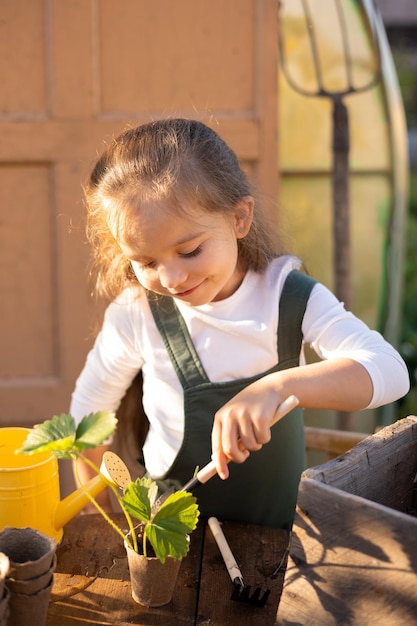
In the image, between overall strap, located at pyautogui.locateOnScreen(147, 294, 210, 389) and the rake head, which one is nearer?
the rake head

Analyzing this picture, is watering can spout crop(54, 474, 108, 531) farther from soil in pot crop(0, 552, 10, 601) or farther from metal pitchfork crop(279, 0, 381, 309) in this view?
metal pitchfork crop(279, 0, 381, 309)

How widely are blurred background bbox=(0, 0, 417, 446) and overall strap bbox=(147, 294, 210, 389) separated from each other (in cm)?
72

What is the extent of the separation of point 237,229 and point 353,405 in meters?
0.38

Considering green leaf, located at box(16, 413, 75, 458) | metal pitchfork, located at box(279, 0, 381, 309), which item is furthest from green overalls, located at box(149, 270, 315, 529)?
metal pitchfork, located at box(279, 0, 381, 309)

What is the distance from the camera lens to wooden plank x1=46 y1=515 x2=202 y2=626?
1085 millimetres

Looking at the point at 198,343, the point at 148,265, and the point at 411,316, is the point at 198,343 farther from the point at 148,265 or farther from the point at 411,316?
the point at 411,316

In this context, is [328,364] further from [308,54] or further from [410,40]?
[410,40]

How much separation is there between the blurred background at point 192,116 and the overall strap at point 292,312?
69 centimetres

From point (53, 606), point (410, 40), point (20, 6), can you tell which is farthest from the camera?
point (410, 40)

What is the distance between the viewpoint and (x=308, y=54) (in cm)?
254

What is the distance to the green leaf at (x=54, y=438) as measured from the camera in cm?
94

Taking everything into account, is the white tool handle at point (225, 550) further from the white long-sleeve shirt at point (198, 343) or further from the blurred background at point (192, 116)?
the blurred background at point (192, 116)

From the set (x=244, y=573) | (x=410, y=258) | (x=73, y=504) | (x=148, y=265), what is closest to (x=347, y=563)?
(x=244, y=573)

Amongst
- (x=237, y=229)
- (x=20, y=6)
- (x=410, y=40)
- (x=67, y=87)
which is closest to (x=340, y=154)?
(x=67, y=87)
